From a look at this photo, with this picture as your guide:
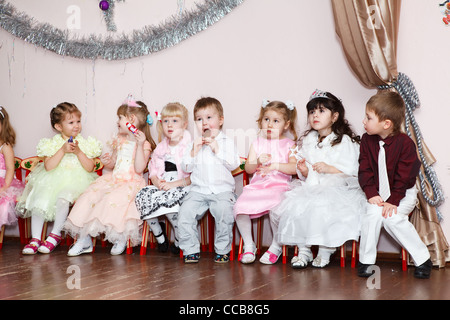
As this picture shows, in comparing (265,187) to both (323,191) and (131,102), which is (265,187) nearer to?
(323,191)

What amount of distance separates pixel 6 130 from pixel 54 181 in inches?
29.5

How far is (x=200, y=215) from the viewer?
3451 mm

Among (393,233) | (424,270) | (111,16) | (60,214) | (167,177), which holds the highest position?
(111,16)

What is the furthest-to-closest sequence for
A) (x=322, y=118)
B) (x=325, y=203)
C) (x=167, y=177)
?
(x=167, y=177)
(x=322, y=118)
(x=325, y=203)

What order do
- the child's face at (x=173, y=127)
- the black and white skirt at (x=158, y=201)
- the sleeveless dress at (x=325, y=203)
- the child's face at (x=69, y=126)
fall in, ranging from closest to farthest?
the sleeveless dress at (x=325, y=203) < the black and white skirt at (x=158, y=201) < the child's face at (x=173, y=127) < the child's face at (x=69, y=126)

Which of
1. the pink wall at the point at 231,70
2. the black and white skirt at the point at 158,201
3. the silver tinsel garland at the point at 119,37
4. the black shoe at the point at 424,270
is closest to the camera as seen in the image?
the black shoe at the point at 424,270

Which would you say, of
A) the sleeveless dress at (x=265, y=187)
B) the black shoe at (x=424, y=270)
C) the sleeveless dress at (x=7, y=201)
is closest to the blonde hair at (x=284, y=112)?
the sleeveless dress at (x=265, y=187)

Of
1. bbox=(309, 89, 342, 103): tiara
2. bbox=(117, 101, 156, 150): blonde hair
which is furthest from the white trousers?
bbox=(117, 101, 156, 150): blonde hair

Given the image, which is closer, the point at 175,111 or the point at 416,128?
the point at 416,128

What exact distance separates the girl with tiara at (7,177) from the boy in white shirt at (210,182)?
4.63 ft

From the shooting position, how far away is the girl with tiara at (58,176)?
378 centimetres

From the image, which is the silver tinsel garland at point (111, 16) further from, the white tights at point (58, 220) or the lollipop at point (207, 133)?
the white tights at point (58, 220)

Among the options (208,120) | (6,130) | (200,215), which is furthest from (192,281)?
(6,130)
